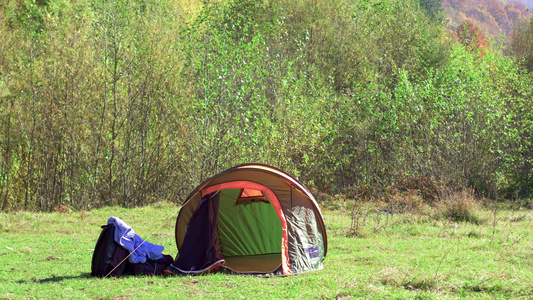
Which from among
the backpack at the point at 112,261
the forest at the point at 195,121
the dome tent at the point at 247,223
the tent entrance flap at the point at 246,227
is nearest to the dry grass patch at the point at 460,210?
the forest at the point at 195,121

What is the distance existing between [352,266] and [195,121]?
11.1m

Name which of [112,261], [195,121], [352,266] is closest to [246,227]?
[352,266]

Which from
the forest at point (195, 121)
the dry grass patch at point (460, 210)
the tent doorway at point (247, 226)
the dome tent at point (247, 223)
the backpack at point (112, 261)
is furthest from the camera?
the forest at point (195, 121)

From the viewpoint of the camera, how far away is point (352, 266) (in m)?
8.33

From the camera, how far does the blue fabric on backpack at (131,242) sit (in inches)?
303

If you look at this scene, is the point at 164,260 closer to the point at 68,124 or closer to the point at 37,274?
the point at 37,274

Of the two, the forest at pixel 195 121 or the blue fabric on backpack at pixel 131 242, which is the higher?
the forest at pixel 195 121

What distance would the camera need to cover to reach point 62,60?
16.7 m

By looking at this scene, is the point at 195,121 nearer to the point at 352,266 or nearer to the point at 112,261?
the point at 112,261

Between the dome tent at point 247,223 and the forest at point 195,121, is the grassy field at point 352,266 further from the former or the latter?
→ the forest at point 195,121

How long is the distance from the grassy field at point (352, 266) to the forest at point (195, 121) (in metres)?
3.80

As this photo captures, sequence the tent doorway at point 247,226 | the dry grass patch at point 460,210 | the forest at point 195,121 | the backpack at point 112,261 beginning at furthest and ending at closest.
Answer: the forest at point 195,121 → the dry grass patch at point 460,210 → the tent doorway at point 247,226 → the backpack at point 112,261

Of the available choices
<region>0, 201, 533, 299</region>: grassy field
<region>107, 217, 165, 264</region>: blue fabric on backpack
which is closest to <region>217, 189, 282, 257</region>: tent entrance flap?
<region>0, 201, 533, 299</region>: grassy field

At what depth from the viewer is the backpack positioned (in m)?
7.68
